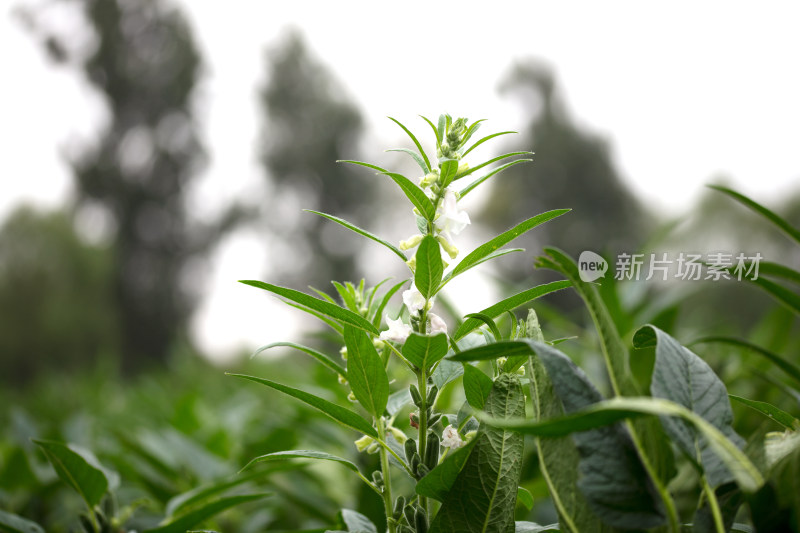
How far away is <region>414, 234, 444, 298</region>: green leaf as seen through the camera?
49 centimetres

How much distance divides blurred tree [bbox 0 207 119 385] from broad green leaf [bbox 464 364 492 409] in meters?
11.3

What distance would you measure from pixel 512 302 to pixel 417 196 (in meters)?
0.14

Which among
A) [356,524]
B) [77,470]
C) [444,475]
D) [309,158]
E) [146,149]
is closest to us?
[444,475]

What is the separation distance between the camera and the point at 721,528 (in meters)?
0.38

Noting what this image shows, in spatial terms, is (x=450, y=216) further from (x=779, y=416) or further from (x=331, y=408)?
(x=779, y=416)

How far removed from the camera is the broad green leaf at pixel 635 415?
323 millimetres

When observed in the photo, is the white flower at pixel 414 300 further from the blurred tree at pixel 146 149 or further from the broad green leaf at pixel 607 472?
the blurred tree at pixel 146 149

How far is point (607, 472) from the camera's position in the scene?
40cm

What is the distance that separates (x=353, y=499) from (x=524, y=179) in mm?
23964

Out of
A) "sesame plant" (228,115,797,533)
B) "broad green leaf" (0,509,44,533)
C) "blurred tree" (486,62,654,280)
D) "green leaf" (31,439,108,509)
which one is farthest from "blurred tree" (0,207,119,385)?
"blurred tree" (486,62,654,280)

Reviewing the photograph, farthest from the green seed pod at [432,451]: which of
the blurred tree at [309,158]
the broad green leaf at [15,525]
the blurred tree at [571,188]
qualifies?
the blurred tree at [571,188]

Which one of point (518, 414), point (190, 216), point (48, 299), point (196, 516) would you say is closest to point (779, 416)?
point (518, 414)

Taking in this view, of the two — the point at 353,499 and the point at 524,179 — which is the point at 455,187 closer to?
the point at 353,499

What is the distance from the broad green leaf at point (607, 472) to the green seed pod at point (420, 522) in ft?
0.57
